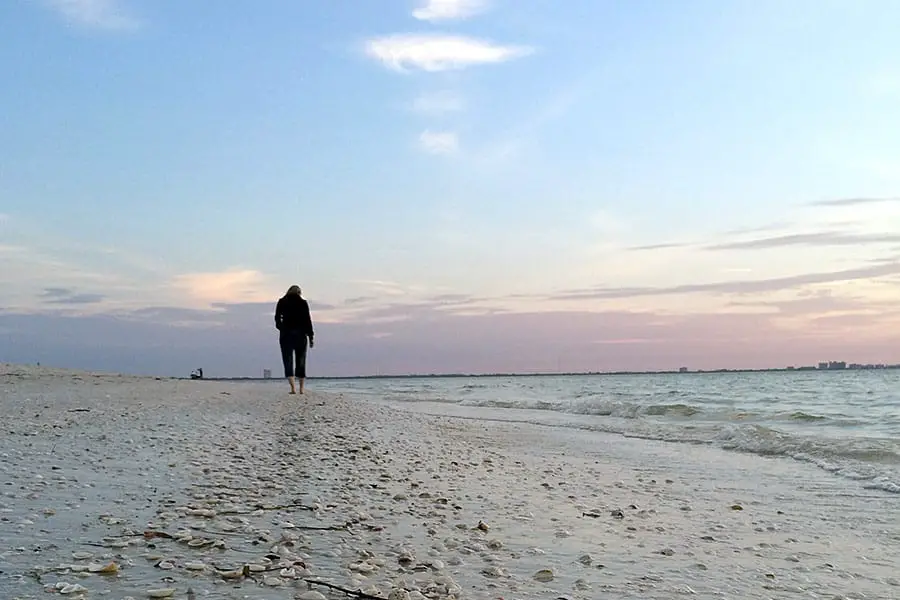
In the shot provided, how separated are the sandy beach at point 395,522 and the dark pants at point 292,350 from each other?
616cm

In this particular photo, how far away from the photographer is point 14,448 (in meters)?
7.14

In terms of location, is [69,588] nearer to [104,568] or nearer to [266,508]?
[104,568]

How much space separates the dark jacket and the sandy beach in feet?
19.8

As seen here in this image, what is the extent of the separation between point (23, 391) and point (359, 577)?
14.7m

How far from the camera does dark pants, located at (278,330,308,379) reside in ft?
51.7

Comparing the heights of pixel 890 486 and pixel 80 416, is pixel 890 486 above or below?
below

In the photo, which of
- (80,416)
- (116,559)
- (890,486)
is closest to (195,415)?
(80,416)

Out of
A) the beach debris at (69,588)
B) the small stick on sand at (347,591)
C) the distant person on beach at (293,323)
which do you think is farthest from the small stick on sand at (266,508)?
the distant person on beach at (293,323)

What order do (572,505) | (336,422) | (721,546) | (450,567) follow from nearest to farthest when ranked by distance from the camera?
1. (450,567)
2. (721,546)
3. (572,505)
4. (336,422)

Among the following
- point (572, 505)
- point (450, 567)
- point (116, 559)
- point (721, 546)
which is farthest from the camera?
point (572, 505)

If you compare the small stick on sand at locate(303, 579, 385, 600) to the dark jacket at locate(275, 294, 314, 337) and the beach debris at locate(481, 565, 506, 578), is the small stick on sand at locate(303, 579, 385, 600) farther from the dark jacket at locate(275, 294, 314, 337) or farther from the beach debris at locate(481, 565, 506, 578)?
the dark jacket at locate(275, 294, 314, 337)

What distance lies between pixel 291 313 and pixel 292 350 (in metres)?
0.96

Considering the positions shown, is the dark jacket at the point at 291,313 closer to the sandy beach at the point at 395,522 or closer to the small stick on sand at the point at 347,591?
the sandy beach at the point at 395,522

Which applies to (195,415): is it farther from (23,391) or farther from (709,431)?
(709,431)
